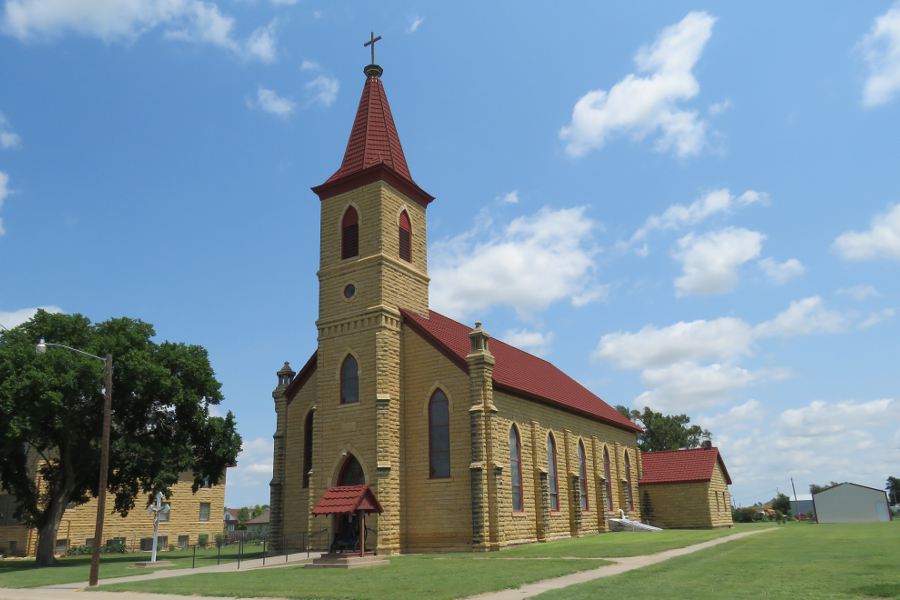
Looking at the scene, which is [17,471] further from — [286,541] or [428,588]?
[428,588]

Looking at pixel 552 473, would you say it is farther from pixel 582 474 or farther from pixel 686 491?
pixel 686 491

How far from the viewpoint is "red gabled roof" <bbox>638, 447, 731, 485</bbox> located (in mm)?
48312

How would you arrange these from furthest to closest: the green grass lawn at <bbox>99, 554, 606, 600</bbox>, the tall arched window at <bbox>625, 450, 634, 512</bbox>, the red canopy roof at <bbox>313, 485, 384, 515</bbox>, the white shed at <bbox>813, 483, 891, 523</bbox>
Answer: the white shed at <bbox>813, 483, 891, 523</bbox> → the tall arched window at <bbox>625, 450, 634, 512</bbox> → the red canopy roof at <bbox>313, 485, 384, 515</bbox> → the green grass lawn at <bbox>99, 554, 606, 600</bbox>

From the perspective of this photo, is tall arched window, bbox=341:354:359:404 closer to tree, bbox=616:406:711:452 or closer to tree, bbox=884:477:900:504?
tree, bbox=616:406:711:452

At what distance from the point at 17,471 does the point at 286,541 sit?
41.5 ft

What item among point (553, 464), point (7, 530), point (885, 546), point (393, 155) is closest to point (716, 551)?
point (885, 546)

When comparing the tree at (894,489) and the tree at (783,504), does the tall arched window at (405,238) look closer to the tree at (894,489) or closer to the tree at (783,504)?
the tree at (783,504)

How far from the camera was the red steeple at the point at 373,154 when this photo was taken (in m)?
34.6

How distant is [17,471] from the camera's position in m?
32.9

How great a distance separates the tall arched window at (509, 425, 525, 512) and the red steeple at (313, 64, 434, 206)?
41.6ft

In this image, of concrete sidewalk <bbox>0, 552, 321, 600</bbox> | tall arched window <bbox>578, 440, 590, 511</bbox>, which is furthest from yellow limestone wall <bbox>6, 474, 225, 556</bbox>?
tall arched window <bbox>578, 440, 590, 511</bbox>

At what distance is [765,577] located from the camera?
16.5 meters

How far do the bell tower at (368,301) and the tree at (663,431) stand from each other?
180 feet

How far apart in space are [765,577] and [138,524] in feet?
156
